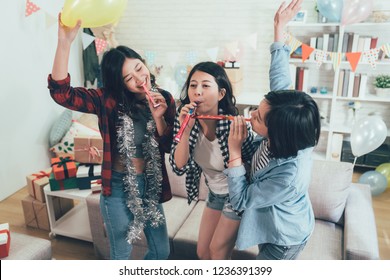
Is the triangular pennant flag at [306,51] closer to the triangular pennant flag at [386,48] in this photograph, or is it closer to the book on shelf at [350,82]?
the book on shelf at [350,82]

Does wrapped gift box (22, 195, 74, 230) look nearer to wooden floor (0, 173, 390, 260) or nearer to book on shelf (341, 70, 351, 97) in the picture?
wooden floor (0, 173, 390, 260)

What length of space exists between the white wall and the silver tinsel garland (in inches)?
86.9

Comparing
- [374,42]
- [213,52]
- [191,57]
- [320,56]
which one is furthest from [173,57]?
[374,42]

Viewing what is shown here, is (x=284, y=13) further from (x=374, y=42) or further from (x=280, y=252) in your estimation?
(x=374, y=42)

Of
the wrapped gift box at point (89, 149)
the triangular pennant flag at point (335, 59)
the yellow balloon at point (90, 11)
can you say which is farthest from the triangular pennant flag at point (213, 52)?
the yellow balloon at point (90, 11)

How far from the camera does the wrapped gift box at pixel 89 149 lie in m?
2.45

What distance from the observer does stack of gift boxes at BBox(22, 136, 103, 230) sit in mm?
2338

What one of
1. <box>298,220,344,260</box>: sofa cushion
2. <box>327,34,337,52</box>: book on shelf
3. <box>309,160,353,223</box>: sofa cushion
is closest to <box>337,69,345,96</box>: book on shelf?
<box>327,34,337,52</box>: book on shelf

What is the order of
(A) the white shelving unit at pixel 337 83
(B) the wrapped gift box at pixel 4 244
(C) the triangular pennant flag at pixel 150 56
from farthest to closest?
(C) the triangular pennant flag at pixel 150 56, (A) the white shelving unit at pixel 337 83, (B) the wrapped gift box at pixel 4 244

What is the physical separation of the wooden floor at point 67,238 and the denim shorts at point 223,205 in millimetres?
1232

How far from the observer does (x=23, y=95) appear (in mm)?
3266

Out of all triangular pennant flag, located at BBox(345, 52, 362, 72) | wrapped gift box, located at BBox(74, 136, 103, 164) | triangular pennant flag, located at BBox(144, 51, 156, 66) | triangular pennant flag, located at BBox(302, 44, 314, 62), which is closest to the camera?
wrapped gift box, located at BBox(74, 136, 103, 164)

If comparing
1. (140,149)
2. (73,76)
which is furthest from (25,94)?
(140,149)

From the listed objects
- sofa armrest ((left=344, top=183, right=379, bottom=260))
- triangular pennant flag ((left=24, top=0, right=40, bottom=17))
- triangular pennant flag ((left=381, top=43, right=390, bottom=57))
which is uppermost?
triangular pennant flag ((left=24, top=0, right=40, bottom=17))
